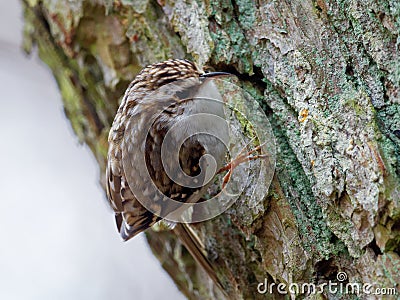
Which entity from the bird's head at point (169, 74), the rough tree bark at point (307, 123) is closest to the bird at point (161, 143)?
the bird's head at point (169, 74)

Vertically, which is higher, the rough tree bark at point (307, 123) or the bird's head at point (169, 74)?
the bird's head at point (169, 74)

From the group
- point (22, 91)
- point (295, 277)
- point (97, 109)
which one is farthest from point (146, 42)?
point (22, 91)

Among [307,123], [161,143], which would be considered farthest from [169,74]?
[307,123]

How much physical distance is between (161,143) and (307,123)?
540mm

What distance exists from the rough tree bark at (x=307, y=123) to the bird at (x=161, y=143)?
160 mm

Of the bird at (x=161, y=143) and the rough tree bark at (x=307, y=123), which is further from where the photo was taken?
the bird at (x=161, y=143)

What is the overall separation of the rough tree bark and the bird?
0.16 metres

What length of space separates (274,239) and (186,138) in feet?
1.47

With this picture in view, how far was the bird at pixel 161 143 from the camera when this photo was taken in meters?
1.97

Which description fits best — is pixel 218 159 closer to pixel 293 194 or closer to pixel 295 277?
pixel 293 194

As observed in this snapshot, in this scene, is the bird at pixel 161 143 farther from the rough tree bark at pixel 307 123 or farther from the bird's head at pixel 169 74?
the rough tree bark at pixel 307 123

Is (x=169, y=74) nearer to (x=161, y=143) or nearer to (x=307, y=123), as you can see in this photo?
(x=161, y=143)

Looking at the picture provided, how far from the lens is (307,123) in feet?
5.64

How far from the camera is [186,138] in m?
1.97
